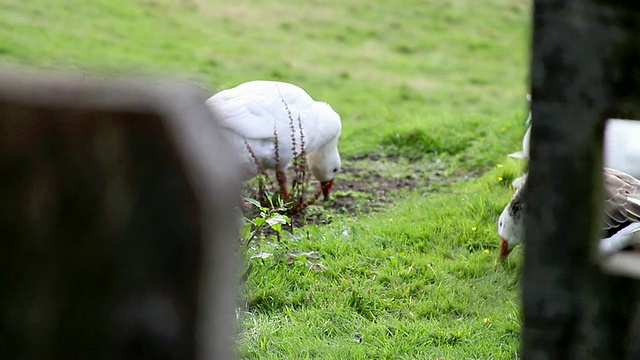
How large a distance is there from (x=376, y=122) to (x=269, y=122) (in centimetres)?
362

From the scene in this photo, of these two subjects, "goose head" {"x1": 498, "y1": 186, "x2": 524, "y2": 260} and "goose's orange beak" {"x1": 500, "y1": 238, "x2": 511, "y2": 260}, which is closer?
"goose head" {"x1": 498, "y1": 186, "x2": 524, "y2": 260}

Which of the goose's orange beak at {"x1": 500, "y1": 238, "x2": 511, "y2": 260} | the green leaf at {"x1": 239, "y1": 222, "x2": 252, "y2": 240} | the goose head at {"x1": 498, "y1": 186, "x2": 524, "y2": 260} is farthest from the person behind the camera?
the goose's orange beak at {"x1": 500, "y1": 238, "x2": 511, "y2": 260}

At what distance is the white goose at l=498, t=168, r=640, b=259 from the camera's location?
4.39m

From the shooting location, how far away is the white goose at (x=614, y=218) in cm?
439

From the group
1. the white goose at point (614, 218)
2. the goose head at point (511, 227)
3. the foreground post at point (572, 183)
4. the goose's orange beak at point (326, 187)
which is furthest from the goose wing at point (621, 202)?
the foreground post at point (572, 183)

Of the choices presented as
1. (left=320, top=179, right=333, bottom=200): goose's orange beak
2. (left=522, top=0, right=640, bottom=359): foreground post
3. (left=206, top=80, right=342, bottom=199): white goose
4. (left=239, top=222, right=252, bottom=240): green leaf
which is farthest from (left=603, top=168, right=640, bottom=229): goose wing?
(left=522, top=0, right=640, bottom=359): foreground post

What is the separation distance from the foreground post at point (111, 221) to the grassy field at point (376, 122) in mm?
202

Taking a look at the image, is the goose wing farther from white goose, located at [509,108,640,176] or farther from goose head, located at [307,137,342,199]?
goose head, located at [307,137,342,199]

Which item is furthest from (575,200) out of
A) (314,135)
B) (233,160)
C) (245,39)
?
(245,39)

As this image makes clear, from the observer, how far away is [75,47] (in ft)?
41.1

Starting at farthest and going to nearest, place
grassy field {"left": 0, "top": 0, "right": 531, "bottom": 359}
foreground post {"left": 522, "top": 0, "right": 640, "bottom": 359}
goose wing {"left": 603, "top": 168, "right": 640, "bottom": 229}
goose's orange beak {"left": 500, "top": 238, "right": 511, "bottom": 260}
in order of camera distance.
→ 1. goose's orange beak {"left": 500, "top": 238, "right": 511, "bottom": 260}
2. goose wing {"left": 603, "top": 168, "right": 640, "bottom": 229}
3. grassy field {"left": 0, "top": 0, "right": 531, "bottom": 359}
4. foreground post {"left": 522, "top": 0, "right": 640, "bottom": 359}

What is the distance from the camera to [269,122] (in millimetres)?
6121

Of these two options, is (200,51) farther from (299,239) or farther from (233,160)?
(233,160)

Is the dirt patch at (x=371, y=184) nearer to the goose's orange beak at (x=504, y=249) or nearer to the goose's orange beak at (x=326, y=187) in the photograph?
the goose's orange beak at (x=326, y=187)
